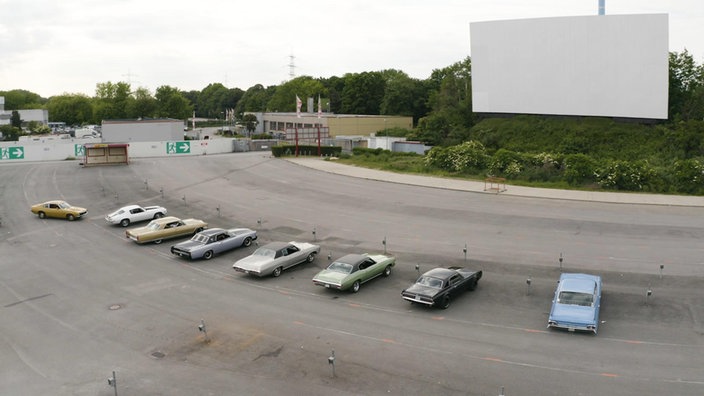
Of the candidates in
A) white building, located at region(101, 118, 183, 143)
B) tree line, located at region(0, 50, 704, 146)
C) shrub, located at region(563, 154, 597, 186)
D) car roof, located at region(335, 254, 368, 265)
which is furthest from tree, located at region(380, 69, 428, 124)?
car roof, located at region(335, 254, 368, 265)

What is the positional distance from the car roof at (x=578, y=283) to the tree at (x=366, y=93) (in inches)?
4223

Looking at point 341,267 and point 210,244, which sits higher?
point 210,244

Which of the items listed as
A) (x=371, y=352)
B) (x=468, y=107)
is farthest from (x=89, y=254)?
(x=468, y=107)

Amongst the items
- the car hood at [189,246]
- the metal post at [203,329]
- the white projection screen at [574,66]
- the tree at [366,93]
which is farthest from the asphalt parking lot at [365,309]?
the tree at [366,93]

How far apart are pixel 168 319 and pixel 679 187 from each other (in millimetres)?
37419

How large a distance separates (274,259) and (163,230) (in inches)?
355

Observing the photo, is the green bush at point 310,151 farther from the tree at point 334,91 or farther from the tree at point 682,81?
the tree at point 334,91

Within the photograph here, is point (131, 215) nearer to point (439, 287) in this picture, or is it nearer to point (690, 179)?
point (439, 287)

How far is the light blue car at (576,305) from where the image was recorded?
17547 mm

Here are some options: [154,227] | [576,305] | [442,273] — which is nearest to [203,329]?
[442,273]

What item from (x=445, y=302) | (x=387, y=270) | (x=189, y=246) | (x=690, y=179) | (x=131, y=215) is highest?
(x=690, y=179)

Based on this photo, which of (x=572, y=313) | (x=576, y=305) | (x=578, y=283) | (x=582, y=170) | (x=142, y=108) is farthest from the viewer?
(x=142, y=108)

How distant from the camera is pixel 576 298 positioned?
1856 cm

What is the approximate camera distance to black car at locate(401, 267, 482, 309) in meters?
19.7
